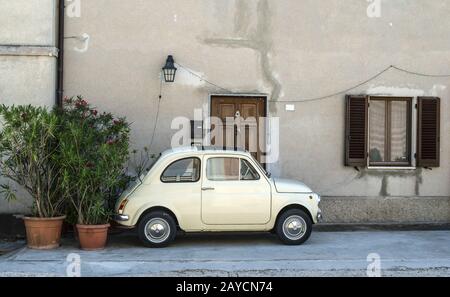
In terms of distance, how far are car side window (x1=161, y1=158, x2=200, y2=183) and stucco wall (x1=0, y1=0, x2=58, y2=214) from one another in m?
2.95

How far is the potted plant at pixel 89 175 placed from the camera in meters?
8.61

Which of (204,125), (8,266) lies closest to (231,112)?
(204,125)

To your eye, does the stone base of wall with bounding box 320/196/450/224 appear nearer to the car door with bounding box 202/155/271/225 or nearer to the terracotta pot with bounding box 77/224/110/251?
the car door with bounding box 202/155/271/225

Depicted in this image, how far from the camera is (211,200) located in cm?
884

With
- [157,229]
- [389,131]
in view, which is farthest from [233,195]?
[389,131]

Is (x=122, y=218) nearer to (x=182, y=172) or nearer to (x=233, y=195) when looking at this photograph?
(x=182, y=172)

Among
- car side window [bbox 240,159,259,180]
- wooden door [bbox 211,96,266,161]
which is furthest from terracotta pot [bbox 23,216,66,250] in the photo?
wooden door [bbox 211,96,266,161]

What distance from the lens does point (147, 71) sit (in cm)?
1067

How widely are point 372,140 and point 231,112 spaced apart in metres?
3.01

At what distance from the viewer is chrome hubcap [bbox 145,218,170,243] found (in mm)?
8805

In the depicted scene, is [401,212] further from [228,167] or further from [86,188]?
[86,188]

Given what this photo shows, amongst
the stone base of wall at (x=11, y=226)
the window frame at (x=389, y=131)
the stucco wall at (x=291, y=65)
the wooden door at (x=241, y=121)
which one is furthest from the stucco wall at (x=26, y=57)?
the window frame at (x=389, y=131)

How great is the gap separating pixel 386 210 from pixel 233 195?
3.91m

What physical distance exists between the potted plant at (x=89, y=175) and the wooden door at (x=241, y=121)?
2.45 m
